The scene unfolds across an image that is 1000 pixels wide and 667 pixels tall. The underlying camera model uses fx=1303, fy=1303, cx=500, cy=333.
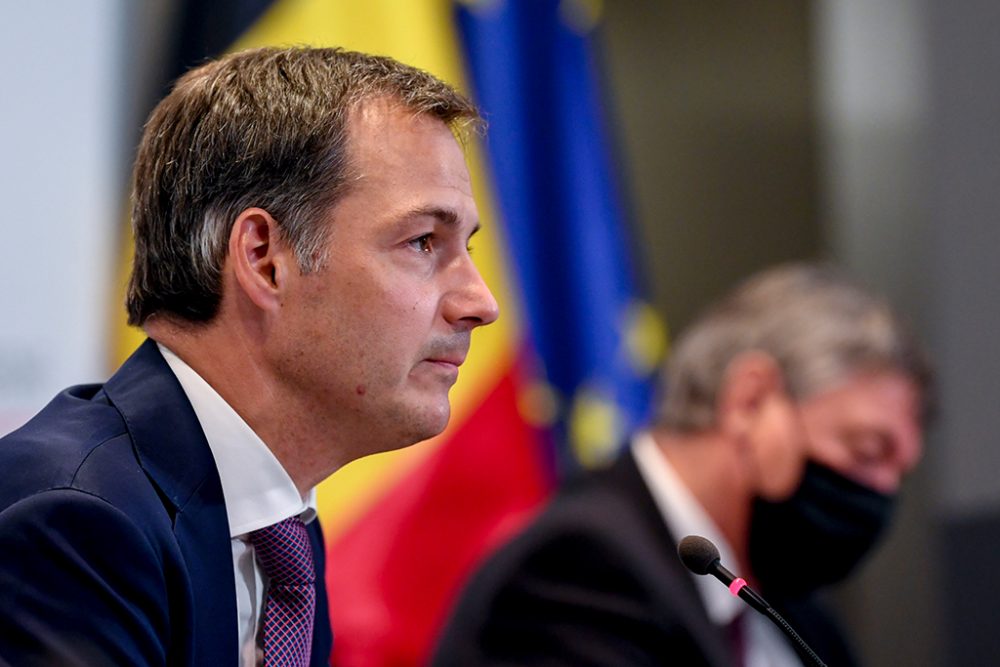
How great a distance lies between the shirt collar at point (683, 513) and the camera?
1.88 m

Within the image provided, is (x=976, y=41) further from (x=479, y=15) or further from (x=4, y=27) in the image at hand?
(x=4, y=27)

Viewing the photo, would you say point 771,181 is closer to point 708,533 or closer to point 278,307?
point 708,533

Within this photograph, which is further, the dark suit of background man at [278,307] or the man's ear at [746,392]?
the man's ear at [746,392]

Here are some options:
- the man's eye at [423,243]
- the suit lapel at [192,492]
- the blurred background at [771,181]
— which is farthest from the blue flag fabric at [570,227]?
the suit lapel at [192,492]

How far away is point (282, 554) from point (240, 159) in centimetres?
33

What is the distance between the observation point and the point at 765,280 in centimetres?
218

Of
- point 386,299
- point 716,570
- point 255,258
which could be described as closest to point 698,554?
point 716,570

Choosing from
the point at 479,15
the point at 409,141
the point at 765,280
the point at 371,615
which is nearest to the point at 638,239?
the point at 479,15

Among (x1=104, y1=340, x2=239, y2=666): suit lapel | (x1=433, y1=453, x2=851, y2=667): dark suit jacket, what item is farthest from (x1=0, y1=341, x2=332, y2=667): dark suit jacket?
(x1=433, y1=453, x2=851, y2=667): dark suit jacket

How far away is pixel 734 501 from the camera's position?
1991 millimetres

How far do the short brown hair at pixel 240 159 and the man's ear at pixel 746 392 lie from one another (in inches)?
39.9

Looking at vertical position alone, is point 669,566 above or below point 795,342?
below

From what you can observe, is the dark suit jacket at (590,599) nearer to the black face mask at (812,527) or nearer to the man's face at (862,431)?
the black face mask at (812,527)

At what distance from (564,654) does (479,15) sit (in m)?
1.47
